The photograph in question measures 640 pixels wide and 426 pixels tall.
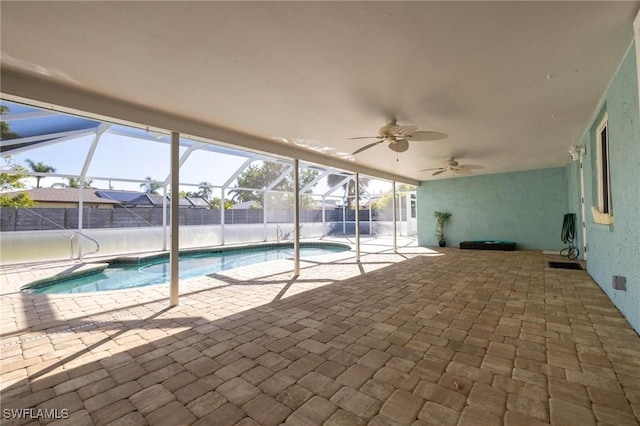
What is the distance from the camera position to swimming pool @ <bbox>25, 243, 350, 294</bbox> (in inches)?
199

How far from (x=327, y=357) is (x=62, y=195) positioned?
806 centimetres

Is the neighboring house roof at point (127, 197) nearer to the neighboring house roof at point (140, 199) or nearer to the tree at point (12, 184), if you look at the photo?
the neighboring house roof at point (140, 199)

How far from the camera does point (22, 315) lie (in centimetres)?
306

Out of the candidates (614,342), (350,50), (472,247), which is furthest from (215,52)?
(472,247)

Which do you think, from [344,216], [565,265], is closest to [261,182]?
[344,216]

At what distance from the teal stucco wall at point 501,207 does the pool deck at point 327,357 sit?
472cm

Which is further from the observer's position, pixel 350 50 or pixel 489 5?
pixel 350 50

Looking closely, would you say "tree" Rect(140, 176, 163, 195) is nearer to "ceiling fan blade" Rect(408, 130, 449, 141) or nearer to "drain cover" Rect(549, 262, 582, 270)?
"ceiling fan blade" Rect(408, 130, 449, 141)

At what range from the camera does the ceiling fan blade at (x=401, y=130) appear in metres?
3.17

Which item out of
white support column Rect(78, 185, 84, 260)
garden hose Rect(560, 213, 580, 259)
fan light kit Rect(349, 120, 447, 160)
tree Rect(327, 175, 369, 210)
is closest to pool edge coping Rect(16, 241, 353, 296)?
white support column Rect(78, 185, 84, 260)

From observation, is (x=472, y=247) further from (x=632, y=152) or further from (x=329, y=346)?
(x=329, y=346)

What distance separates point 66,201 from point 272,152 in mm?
5943

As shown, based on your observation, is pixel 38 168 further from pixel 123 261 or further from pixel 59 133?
pixel 123 261

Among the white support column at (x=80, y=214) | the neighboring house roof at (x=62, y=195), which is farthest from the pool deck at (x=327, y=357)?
the neighboring house roof at (x=62, y=195)
